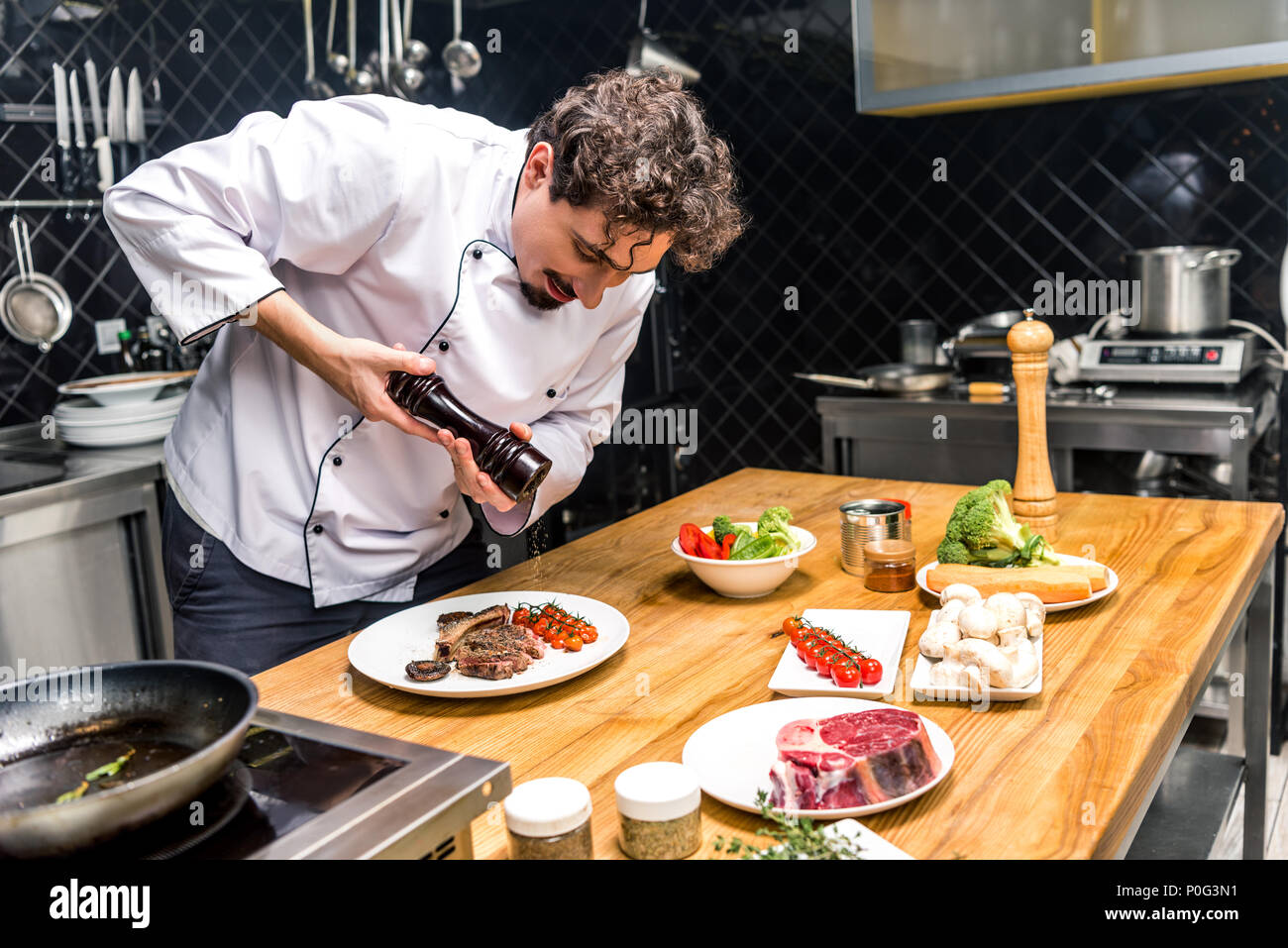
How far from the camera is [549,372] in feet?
5.62

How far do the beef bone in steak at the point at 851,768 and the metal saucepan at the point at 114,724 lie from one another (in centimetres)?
46

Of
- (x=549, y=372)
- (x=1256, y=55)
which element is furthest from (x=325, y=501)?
(x=1256, y=55)

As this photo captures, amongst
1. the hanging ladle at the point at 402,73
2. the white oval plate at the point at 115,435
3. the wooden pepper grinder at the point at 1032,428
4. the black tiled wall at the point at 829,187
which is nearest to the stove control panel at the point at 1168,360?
the black tiled wall at the point at 829,187

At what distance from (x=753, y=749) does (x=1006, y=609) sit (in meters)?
0.39

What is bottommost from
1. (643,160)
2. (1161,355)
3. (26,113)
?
(1161,355)

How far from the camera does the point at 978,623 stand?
4.18ft

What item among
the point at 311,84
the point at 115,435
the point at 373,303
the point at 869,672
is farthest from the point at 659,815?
the point at 311,84

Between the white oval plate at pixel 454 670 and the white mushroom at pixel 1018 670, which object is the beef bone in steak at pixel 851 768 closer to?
the white mushroom at pixel 1018 670

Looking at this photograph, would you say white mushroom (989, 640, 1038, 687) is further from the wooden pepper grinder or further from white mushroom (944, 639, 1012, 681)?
the wooden pepper grinder

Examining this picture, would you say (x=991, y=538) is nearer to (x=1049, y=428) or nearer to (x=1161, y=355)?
(x=1049, y=428)

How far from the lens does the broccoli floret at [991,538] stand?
1.56 metres

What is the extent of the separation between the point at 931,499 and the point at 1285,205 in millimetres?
1730
